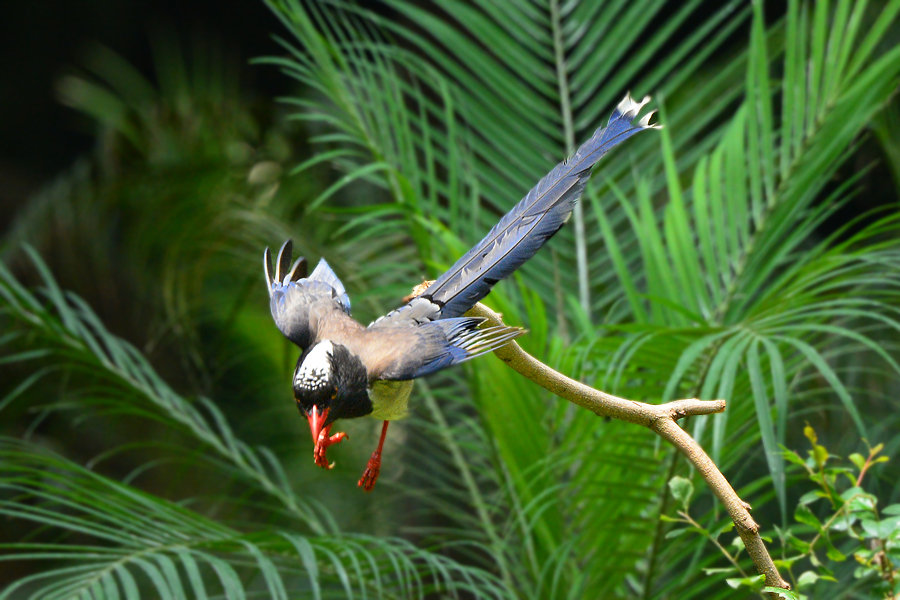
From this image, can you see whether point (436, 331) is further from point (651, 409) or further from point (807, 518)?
point (807, 518)

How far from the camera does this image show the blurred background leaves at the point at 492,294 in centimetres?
115

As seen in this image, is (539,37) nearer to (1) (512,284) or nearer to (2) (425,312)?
(1) (512,284)

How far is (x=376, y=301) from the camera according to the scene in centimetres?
177

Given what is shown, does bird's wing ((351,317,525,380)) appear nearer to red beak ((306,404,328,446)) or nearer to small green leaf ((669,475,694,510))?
red beak ((306,404,328,446))

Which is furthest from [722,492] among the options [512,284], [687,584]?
[512,284]

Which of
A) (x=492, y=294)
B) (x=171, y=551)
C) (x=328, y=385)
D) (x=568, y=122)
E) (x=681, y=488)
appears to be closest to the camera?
(x=328, y=385)

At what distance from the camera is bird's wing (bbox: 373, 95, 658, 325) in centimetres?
73

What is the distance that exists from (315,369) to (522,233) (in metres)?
0.20

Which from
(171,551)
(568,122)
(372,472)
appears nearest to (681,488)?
(372,472)

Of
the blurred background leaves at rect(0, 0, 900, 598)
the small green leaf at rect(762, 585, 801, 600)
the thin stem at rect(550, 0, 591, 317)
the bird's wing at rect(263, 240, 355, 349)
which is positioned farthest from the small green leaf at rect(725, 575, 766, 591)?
the thin stem at rect(550, 0, 591, 317)

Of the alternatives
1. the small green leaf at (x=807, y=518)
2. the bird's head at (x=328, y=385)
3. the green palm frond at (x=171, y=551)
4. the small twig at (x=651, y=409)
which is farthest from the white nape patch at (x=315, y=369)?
the small green leaf at (x=807, y=518)

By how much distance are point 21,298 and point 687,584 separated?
110 cm

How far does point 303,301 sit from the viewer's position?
86 cm

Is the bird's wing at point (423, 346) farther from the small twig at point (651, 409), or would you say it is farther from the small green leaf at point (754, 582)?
A: the small green leaf at point (754, 582)
